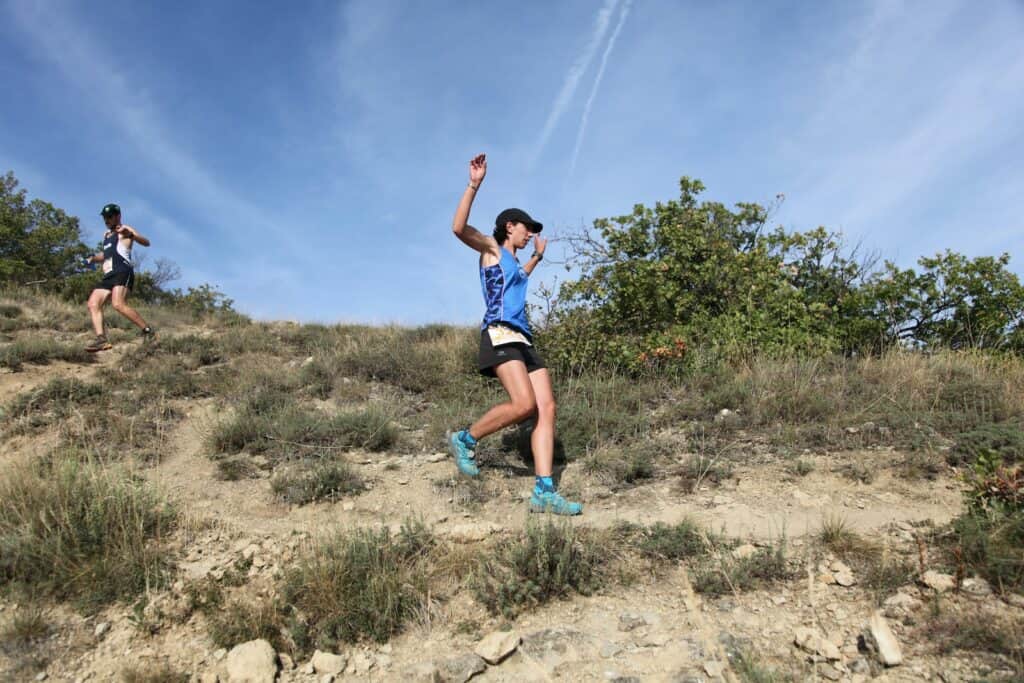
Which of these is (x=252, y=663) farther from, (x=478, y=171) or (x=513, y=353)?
(x=478, y=171)

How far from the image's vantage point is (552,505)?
4.36 m

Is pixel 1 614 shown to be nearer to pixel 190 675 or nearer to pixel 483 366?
pixel 190 675

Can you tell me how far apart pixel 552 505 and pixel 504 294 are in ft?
4.96

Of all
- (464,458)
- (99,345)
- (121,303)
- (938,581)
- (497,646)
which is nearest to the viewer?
(497,646)

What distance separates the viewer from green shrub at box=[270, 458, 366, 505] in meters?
4.74

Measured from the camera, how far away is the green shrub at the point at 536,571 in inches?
137

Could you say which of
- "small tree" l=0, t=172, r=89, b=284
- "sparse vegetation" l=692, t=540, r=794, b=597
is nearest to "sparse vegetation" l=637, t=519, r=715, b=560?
"sparse vegetation" l=692, t=540, r=794, b=597

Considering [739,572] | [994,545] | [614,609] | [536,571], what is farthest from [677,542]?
[994,545]

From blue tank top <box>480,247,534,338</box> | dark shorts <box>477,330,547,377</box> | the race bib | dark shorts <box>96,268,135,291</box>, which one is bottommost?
dark shorts <box>477,330,547,377</box>

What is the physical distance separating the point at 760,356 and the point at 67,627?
673 cm

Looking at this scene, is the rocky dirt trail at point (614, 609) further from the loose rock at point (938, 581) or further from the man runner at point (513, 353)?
the man runner at point (513, 353)

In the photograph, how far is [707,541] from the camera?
12.4ft

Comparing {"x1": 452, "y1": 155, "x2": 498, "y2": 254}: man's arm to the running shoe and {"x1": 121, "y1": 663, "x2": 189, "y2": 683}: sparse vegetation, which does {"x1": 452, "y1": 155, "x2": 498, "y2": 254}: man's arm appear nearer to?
{"x1": 121, "y1": 663, "x2": 189, "y2": 683}: sparse vegetation

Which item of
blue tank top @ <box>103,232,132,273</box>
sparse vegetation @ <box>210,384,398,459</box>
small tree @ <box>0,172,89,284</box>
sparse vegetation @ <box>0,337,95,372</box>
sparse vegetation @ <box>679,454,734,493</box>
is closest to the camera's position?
sparse vegetation @ <box>679,454,734,493</box>
